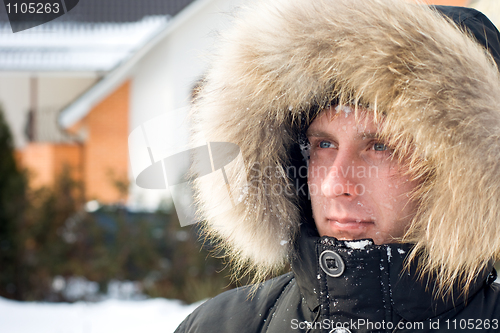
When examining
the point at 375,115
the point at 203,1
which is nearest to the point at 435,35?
the point at 375,115

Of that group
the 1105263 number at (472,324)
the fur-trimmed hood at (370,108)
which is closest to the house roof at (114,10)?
the fur-trimmed hood at (370,108)

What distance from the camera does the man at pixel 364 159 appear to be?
0.96 meters

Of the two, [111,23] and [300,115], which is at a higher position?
[300,115]

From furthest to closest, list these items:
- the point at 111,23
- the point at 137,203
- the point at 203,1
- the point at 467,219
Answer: the point at 111,23
the point at 203,1
the point at 137,203
the point at 467,219

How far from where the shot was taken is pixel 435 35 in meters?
0.99

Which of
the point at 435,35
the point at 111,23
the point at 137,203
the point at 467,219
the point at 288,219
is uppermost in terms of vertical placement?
the point at 435,35

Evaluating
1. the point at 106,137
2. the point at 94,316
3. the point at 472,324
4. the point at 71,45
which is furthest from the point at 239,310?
the point at 71,45

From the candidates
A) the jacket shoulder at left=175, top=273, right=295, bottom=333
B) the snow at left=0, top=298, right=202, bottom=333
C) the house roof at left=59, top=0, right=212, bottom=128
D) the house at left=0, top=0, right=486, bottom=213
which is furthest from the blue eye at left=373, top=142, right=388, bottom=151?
the house roof at left=59, top=0, right=212, bottom=128

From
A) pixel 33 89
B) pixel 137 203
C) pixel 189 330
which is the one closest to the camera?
pixel 189 330

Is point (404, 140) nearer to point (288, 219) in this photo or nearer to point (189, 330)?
point (288, 219)

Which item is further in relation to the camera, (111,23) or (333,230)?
(111,23)

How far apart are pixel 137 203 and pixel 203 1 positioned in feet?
10.4

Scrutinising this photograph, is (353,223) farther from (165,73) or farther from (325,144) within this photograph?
(165,73)

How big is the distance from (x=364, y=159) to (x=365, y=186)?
0.24ft
